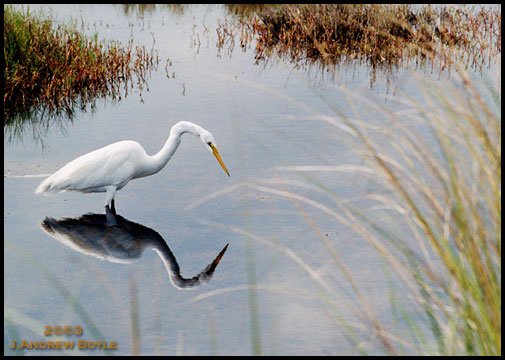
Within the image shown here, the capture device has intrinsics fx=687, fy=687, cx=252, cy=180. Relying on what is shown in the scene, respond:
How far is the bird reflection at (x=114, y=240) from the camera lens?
4.68m

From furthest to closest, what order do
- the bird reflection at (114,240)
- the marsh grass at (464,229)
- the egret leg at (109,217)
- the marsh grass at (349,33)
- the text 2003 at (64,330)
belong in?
the marsh grass at (349,33)
the egret leg at (109,217)
the bird reflection at (114,240)
the text 2003 at (64,330)
the marsh grass at (464,229)

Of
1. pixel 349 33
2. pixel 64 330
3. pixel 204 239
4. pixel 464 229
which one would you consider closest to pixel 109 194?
pixel 204 239

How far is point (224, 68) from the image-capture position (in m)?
10.3

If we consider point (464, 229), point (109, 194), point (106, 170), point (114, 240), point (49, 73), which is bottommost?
point (114, 240)

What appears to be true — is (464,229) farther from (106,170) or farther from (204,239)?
(106,170)

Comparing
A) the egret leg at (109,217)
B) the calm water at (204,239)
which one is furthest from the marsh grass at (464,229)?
the egret leg at (109,217)

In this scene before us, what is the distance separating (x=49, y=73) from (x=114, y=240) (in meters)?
4.46

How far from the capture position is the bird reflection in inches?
184

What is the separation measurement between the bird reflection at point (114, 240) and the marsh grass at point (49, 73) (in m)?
2.93

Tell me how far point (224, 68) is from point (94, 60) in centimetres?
197

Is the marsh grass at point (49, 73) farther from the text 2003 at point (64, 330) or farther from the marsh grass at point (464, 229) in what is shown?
the marsh grass at point (464, 229)

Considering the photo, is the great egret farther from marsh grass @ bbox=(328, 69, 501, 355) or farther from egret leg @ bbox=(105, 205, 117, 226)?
marsh grass @ bbox=(328, 69, 501, 355)

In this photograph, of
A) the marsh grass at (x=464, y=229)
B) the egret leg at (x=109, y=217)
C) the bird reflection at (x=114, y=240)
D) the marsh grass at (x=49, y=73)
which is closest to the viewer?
the marsh grass at (x=464, y=229)

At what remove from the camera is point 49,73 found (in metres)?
8.82
